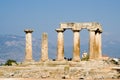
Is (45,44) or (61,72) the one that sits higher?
(45,44)

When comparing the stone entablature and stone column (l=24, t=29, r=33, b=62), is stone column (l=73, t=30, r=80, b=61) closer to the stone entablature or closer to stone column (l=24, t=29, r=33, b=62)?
the stone entablature

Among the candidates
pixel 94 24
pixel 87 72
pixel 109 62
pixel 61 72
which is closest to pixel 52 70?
pixel 61 72

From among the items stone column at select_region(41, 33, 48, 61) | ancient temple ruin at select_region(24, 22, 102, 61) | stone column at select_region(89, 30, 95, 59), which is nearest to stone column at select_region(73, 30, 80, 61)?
ancient temple ruin at select_region(24, 22, 102, 61)

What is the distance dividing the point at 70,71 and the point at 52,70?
2.53 meters

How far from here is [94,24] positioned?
64062 mm

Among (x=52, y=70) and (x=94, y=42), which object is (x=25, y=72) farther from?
(x=94, y=42)

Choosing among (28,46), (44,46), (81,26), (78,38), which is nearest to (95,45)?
(78,38)

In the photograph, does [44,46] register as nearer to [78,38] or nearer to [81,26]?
[78,38]

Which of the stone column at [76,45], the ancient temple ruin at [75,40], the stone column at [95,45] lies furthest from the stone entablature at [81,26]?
the stone column at [76,45]

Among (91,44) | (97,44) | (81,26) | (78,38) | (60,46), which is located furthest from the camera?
(97,44)

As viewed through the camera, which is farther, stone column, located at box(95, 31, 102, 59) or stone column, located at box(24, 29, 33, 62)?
stone column, located at box(95, 31, 102, 59)

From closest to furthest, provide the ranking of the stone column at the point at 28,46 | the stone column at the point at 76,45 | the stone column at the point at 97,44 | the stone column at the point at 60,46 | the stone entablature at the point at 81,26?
1. the stone entablature at the point at 81,26
2. the stone column at the point at 76,45
3. the stone column at the point at 28,46
4. the stone column at the point at 60,46
5. the stone column at the point at 97,44

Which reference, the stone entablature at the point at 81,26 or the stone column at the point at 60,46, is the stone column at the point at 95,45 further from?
the stone column at the point at 60,46

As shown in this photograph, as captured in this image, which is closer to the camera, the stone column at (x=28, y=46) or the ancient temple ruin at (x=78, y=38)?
the ancient temple ruin at (x=78, y=38)
